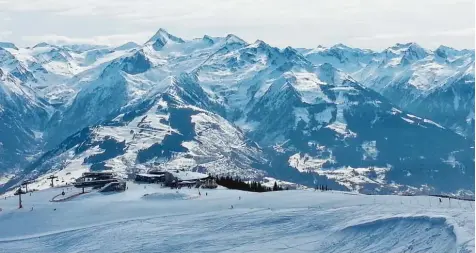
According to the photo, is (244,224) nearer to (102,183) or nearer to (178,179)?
(178,179)

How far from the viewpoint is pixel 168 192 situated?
11431cm

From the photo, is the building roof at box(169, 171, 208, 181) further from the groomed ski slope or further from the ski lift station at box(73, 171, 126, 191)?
the groomed ski slope

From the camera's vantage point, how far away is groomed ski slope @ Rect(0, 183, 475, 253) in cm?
6888

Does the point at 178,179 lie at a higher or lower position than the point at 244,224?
higher

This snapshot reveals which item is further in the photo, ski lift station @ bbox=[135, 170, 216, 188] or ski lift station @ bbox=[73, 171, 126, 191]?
ski lift station @ bbox=[135, 170, 216, 188]

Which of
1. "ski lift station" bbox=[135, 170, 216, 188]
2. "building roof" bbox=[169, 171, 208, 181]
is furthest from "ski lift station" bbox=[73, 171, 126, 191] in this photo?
"building roof" bbox=[169, 171, 208, 181]

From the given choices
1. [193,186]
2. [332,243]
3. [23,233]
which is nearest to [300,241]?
[332,243]

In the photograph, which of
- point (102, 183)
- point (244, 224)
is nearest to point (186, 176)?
point (102, 183)

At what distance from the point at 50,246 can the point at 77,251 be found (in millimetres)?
6423

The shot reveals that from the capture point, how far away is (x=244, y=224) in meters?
83.0

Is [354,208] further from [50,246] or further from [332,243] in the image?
[50,246]

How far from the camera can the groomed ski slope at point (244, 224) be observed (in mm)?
68875

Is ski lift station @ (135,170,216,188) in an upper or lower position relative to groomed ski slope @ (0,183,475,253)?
upper

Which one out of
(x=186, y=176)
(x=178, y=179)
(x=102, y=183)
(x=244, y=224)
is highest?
(x=186, y=176)
